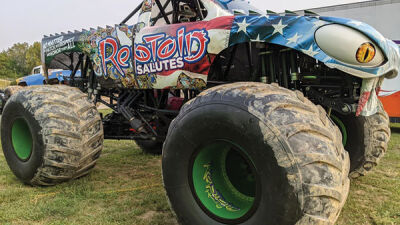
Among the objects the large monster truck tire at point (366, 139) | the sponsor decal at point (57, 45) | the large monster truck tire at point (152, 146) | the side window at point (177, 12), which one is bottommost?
the large monster truck tire at point (152, 146)

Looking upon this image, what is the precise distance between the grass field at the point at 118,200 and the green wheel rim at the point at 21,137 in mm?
432

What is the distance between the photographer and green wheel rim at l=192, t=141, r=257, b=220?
2479 millimetres

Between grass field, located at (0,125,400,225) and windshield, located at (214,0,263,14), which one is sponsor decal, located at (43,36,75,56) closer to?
grass field, located at (0,125,400,225)

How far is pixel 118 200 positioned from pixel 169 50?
1.77m

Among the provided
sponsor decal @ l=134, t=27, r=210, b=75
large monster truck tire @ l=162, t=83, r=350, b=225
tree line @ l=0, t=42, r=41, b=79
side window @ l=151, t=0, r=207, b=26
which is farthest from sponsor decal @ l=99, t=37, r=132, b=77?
tree line @ l=0, t=42, r=41, b=79

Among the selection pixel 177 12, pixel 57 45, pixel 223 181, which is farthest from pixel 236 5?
pixel 57 45

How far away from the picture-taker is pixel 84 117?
3912 millimetres

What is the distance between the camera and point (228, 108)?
2.29 m

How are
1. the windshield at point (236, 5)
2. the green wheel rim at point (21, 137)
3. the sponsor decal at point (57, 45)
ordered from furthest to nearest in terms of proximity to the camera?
the sponsor decal at point (57, 45), the green wheel rim at point (21, 137), the windshield at point (236, 5)

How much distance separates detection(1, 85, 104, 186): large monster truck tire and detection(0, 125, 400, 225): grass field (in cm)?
25

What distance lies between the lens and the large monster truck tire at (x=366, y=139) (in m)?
4.07

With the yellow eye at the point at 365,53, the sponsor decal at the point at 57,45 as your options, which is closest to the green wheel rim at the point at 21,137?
the sponsor decal at the point at 57,45

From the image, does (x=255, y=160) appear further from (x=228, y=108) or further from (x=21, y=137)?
(x=21, y=137)

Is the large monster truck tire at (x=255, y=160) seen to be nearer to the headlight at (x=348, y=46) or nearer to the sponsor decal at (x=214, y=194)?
the sponsor decal at (x=214, y=194)
